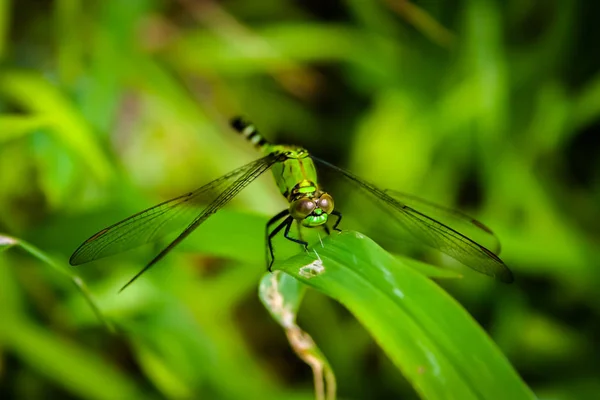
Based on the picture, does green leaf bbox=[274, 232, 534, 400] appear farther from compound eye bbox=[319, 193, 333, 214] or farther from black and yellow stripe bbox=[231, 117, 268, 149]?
black and yellow stripe bbox=[231, 117, 268, 149]

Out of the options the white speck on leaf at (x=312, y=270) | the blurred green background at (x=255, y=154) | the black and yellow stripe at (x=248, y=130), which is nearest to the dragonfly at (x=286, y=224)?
the white speck on leaf at (x=312, y=270)

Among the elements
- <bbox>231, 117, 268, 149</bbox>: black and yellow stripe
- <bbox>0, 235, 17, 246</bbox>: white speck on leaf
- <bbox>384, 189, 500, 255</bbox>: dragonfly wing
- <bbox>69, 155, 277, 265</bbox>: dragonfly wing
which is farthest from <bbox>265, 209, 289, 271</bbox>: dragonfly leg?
<bbox>231, 117, 268, 149</bbox>: black and yellow stripe

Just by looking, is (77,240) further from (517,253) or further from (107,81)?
(517,253)

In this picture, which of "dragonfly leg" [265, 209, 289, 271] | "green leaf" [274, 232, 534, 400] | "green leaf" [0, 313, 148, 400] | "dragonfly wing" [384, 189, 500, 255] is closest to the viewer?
"green leaf" [274, 232, 534, 400]

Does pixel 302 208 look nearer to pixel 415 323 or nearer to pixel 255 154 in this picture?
pixel 415 323

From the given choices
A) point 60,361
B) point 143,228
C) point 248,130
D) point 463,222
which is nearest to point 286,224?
point 143,228

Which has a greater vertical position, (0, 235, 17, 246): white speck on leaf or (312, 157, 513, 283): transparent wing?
(312, 157, 513, 283): transparent wing
